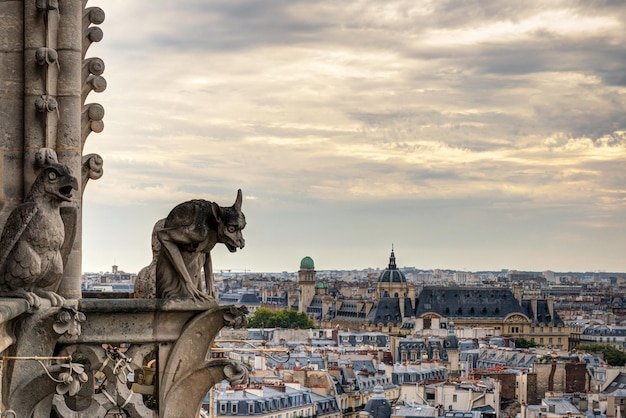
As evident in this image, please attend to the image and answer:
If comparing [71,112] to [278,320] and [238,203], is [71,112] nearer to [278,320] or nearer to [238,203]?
[238,203]

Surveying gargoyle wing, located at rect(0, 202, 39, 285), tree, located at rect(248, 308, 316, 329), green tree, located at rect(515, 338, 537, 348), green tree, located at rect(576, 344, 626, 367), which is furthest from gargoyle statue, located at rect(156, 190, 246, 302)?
tree, located at rect(248, 308, 316, 329)

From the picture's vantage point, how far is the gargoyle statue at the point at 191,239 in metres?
8.77

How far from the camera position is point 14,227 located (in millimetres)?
8305

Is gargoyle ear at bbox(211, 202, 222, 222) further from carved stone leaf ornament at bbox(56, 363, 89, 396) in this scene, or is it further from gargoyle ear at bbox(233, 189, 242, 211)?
carved stone leaf ornament at bbox(56, 363, 89, 396)

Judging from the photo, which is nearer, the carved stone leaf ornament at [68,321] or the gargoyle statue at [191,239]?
the carved stone leaf ornament at [68,321]

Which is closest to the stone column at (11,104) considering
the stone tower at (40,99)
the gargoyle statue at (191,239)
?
the stone tower at (40,99)

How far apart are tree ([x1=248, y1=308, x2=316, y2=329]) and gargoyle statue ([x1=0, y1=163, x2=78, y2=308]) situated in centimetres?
15672

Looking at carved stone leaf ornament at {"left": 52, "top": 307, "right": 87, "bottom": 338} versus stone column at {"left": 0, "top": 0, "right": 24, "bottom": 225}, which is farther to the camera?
stone column at {"left": 0, "top": 0, "right": 24, "bottom": 225}

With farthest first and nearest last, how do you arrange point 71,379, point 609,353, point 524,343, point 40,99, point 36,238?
point 524,343 < point 609,353 < point 40,99 < point 36,238 < point 71,379

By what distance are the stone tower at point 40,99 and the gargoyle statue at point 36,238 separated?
44 centimetres

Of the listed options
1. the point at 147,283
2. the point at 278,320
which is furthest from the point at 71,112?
the point at 278,320

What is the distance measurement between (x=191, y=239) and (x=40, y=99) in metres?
1.14

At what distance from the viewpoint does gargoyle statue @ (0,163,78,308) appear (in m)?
8.23

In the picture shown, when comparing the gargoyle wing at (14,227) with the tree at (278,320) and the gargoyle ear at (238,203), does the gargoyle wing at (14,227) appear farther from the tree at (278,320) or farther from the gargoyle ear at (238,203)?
the tree at (278,320)
